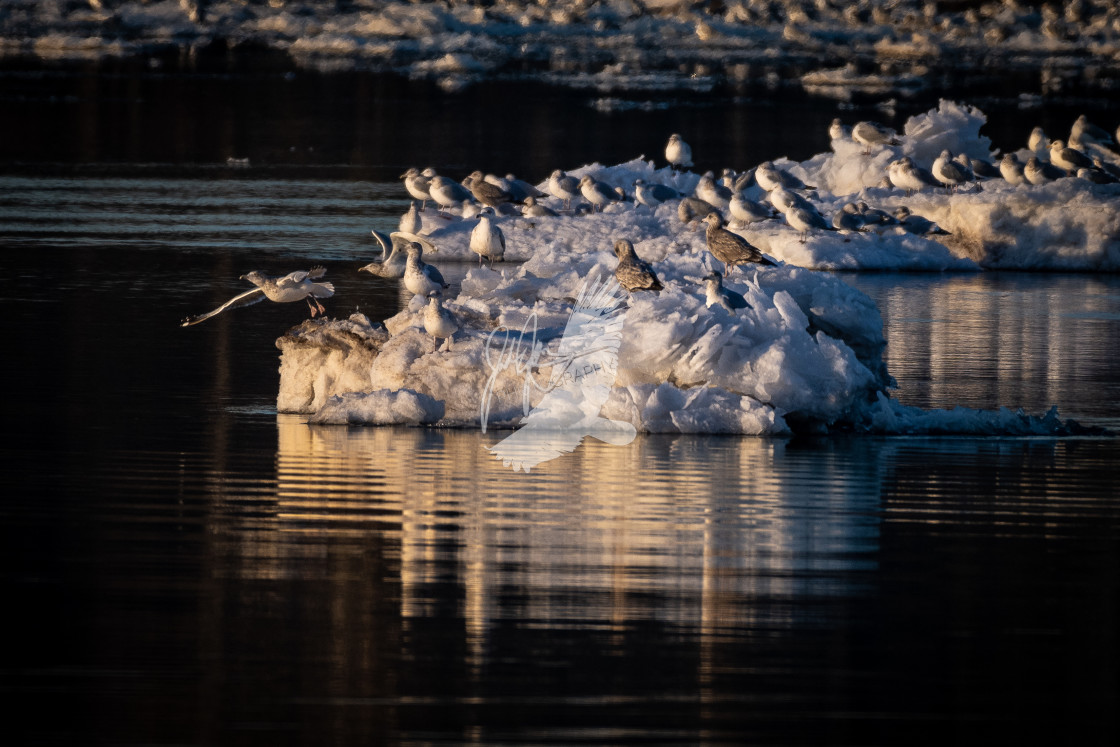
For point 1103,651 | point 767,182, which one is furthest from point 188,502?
point 767,182

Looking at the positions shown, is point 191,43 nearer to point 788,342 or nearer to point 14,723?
point 788,342

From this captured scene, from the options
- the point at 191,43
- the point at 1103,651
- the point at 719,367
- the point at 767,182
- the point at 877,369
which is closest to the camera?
the point at 1103,651

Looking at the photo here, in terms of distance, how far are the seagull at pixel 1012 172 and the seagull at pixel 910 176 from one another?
1039 mm

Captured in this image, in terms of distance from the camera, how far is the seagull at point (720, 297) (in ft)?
42.8

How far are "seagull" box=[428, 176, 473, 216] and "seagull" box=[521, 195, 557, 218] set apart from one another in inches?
31.2

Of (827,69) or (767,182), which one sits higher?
(827,69)

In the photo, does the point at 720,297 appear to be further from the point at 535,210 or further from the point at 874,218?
the point at 535,210

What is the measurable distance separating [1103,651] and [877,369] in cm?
577

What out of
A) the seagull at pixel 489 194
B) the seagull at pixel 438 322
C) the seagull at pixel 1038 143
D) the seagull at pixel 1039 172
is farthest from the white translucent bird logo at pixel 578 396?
the seagull at pixel 1038 143

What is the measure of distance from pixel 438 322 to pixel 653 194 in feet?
42.8

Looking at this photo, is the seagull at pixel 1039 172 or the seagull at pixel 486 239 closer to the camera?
the seagull at pixel 486 239

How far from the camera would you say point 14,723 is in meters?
6.76

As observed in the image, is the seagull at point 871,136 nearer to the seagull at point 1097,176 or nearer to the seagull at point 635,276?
the seagull at point 1097,176

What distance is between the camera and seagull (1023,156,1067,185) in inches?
1020
